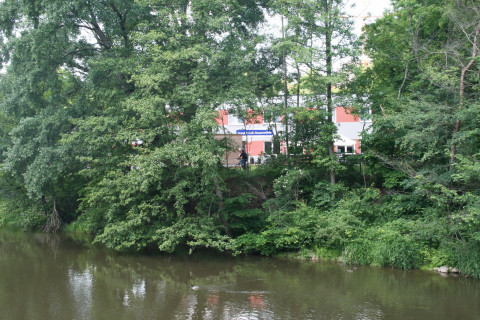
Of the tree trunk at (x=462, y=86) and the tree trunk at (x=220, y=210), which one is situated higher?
the tree trunk at (x=462, y=86)

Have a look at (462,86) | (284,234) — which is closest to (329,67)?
(462,86)

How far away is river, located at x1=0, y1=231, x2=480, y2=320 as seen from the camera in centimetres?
1066

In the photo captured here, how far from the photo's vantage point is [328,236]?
15352mm

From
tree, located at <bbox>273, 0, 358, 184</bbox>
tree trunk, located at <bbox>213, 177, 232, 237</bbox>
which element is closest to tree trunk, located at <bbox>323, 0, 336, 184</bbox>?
tree, located at <bbox>273, 0, 358, 184</bbox>

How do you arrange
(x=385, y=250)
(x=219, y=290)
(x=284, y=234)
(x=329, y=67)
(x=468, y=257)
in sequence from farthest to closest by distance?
(x=329, y=67)
(x=284, y=234)
(x=385, y=250)
(x=468, y=257)
(x=219, y=290)

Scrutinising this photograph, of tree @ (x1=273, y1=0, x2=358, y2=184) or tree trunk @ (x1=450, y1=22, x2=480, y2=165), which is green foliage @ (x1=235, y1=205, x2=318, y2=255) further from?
tree trunk @ (x1=450, y1=22, x2=480, y2=165)

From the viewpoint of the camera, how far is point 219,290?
497 inches

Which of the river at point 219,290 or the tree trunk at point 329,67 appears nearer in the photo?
the river at point 219,290

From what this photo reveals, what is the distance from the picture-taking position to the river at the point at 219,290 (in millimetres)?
10656

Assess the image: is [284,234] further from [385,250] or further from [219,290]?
[219,290]

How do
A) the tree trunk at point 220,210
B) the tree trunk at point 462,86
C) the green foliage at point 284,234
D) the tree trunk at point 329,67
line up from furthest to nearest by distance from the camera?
the tree trunk at point 329,67
the tree trunk at point 220,210
the green foliage at point 284,234
the tree trunk at point 462,86

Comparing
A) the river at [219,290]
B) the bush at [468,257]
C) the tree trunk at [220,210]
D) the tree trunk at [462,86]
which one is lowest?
the river at [219,290]

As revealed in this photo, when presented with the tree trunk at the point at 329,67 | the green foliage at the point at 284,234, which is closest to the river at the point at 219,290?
the green foliage at the point at 284,234

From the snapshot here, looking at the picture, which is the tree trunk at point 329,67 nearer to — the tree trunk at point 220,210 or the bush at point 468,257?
the tree trunk at point 220,210
